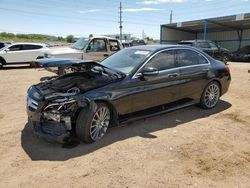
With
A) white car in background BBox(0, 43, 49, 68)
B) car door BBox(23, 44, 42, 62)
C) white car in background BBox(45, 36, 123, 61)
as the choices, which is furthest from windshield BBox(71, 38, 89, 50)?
car door BBox(23, 44, 42, 62)

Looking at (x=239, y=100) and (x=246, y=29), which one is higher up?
(x=246, y=29)

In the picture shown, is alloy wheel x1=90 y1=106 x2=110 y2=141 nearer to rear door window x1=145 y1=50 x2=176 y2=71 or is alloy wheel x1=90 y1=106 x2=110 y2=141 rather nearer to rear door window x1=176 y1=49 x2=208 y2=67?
rear door window x1=145 y1=50 x2=176 y2=71

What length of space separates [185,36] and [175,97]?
1248 inches

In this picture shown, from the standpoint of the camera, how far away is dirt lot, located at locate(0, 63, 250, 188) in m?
3.61

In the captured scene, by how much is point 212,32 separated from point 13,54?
86.9 feet

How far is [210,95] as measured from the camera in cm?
674

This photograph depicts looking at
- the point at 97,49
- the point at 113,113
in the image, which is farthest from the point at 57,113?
the point at 97,49

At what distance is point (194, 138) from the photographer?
16.3 feet

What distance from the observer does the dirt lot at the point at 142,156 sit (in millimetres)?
3605

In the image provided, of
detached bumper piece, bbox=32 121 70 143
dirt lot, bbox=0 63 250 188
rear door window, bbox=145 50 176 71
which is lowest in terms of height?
dirt lot, bbox=0 63 250 188

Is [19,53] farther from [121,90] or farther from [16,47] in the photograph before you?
[121,90]

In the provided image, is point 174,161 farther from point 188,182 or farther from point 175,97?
point 175,97

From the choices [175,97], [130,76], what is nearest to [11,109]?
[130,76]

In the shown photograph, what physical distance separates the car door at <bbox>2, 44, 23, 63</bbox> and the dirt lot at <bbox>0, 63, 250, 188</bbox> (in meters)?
11.8
